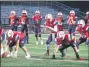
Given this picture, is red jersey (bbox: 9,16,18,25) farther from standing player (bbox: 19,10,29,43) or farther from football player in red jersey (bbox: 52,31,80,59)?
football player in red jersey (bbox: 52,31,80,59)

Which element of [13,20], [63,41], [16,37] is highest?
[13,20]

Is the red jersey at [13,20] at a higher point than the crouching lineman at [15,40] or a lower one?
higher

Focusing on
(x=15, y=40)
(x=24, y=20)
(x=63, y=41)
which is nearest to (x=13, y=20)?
(x=24, y=20)

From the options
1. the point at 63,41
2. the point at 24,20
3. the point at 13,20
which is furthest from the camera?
the point at 13,20

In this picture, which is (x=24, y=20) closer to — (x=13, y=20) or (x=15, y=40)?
(x=13, y=20)

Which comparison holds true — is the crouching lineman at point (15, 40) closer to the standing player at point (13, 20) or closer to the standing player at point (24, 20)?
the standing player at point (24, 20)

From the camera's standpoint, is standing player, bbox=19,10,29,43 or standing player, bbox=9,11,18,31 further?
standing player, bbox=9,11,18,31

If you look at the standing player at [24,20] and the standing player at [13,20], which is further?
the standing player at [13,20]

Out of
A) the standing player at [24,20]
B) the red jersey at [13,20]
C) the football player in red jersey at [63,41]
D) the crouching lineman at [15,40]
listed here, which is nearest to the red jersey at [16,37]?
the crouching lineman at [15,40]

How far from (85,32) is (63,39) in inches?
127

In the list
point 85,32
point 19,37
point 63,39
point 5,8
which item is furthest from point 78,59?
point 5,8

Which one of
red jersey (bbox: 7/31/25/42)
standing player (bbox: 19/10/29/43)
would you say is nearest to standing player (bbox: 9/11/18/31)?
standing player (bbox: 19/10/29/43)

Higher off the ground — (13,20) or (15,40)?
(13,20)

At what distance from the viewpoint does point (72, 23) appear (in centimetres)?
2102
